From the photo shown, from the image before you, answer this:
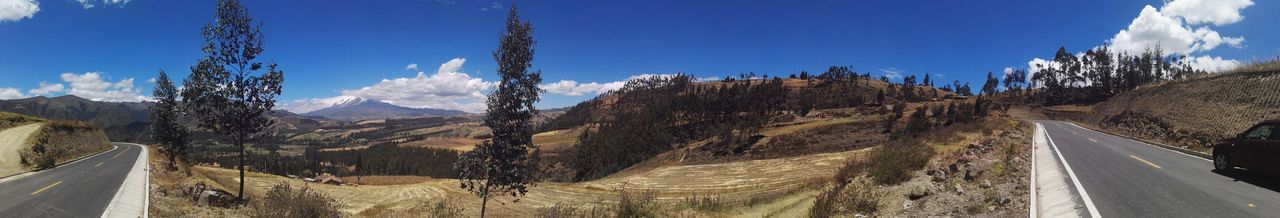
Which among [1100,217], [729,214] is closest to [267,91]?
[729,214]

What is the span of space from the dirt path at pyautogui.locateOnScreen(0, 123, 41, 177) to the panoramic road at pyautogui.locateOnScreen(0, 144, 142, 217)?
327 cm

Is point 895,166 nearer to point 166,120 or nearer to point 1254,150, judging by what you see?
point 1254,150

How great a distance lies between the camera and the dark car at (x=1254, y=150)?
11.5 m

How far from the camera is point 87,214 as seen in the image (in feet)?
49.9

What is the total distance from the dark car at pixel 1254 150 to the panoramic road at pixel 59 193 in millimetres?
31298

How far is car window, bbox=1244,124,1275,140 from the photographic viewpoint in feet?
40.2

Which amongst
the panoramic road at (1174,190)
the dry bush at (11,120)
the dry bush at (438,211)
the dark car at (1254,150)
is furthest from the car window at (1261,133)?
the dry bush at (11,120)

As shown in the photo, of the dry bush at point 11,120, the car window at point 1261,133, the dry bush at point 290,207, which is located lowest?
the dry bush at point 290,207

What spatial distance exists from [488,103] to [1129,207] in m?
17.0

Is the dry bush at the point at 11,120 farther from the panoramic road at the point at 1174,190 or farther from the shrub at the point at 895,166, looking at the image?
the panoramic road at the point at 1174,190

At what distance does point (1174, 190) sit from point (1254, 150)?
172 inches

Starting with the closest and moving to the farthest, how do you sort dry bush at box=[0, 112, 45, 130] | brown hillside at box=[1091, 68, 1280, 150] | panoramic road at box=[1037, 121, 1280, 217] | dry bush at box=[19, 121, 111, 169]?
panoramic road at box=[1037, 121, 1280, 217] → brown hillside at box=[1091, 68, 1280, 150] → dry bush at box=[19, 121, 111, 169] → dry bush at box=[0, 112, 45, 130]

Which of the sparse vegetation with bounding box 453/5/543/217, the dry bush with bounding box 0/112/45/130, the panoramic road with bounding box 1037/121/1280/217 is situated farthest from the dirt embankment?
the dry bush with bounding box 0/112/45/130

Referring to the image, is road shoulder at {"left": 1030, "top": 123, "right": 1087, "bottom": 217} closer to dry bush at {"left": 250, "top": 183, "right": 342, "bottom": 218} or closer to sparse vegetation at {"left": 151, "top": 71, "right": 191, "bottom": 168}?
dry bush at {"left": 250, "top": 183, "right": 342, "bottom": 218}
